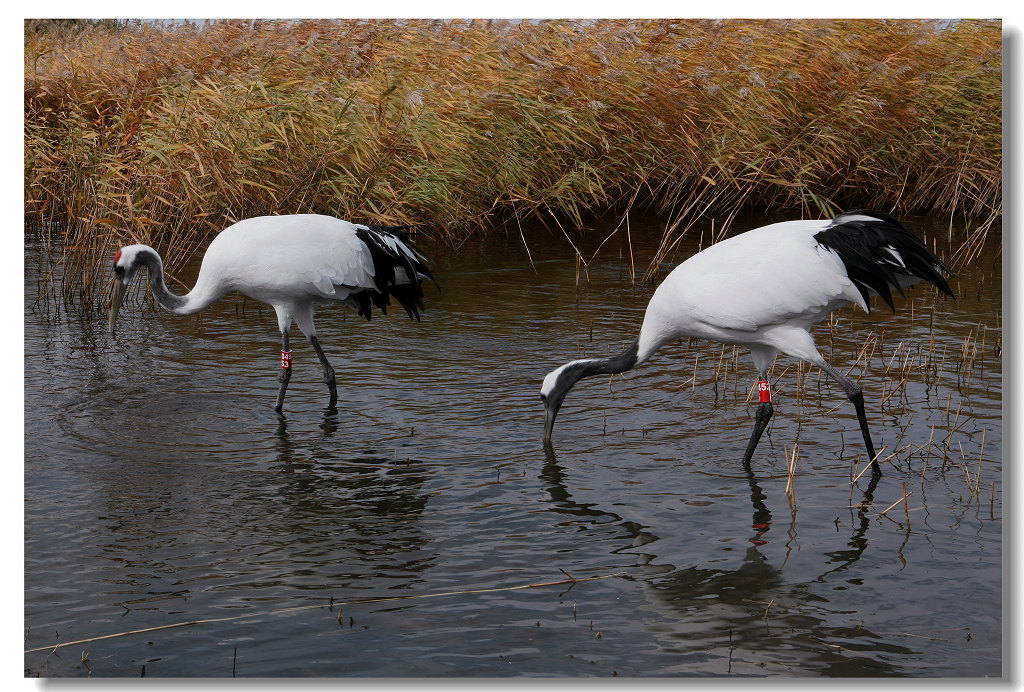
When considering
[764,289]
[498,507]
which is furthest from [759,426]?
[498,507]

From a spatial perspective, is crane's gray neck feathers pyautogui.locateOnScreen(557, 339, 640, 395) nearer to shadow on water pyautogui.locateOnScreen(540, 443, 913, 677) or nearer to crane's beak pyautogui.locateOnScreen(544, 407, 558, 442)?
crane's beak pyautogui.locateOnScreen(544, 407, 558, 442)

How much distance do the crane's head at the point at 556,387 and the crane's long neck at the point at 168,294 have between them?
6.26 ft

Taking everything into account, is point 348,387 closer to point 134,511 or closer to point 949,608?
point 134,511

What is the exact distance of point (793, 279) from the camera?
4742 millimetres

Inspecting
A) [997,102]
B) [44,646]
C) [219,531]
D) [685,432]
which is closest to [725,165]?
[997,102]

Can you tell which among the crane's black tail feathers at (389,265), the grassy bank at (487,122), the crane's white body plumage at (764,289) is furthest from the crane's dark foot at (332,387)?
the crane's white body plumage at (764,289)

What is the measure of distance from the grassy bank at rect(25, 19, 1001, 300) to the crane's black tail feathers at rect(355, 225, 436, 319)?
1.64 m

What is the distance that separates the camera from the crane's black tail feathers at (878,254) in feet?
15.7

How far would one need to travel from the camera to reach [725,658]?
11.0ft

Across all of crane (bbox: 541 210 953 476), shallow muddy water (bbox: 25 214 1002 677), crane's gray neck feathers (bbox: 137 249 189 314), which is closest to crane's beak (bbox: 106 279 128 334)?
crane's gray neck feathers (bbox: 137 249 189 314)

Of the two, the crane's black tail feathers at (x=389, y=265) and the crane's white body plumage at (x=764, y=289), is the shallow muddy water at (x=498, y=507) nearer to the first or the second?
the crane's black tail feathers at (x=389, y=265)

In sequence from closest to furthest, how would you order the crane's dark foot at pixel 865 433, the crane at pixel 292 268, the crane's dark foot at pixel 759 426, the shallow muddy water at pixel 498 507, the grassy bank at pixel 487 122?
the shallow muddy water at pixel 498 507
the crane's dark foot at pixel 865 433
the crane's dark foot at pixel 759 426
the crane at pixel 292 268
the grassy bank at pixel 487 122

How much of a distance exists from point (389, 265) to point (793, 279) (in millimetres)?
2311

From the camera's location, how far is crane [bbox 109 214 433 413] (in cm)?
586
